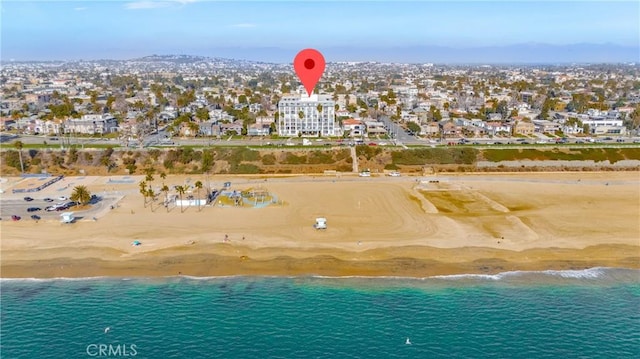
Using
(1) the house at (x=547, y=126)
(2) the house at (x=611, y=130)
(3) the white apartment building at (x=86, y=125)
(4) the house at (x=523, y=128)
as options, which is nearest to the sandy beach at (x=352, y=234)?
(3) the white apartment building at (x=86, y=125)

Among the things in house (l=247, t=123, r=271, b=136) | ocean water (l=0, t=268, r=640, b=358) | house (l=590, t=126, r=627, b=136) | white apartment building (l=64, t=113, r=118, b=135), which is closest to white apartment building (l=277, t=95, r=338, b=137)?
house (l=247, t=123, r=271, b=136)

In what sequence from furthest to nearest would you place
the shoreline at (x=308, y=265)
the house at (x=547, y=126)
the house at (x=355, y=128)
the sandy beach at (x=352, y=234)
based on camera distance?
1. the house at (x=547, y=126)
2. the house at (x=355, y=128)
3. the sandy beach at (x=352, y=234)
4. the shoreline at (x=308, y=265)

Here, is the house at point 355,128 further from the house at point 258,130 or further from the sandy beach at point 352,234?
the sandy beach at point 352,234

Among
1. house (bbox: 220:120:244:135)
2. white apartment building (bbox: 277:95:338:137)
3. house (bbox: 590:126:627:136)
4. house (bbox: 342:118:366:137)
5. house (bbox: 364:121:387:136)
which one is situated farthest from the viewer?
house (bbox: 590:126:627:136)

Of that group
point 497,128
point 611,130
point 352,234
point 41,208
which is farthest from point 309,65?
point 611,130

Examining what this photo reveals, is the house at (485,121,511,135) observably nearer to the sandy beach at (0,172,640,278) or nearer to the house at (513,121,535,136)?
the house at (513,121,535,136)

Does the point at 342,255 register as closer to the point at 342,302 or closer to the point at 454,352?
the point at 342,302
